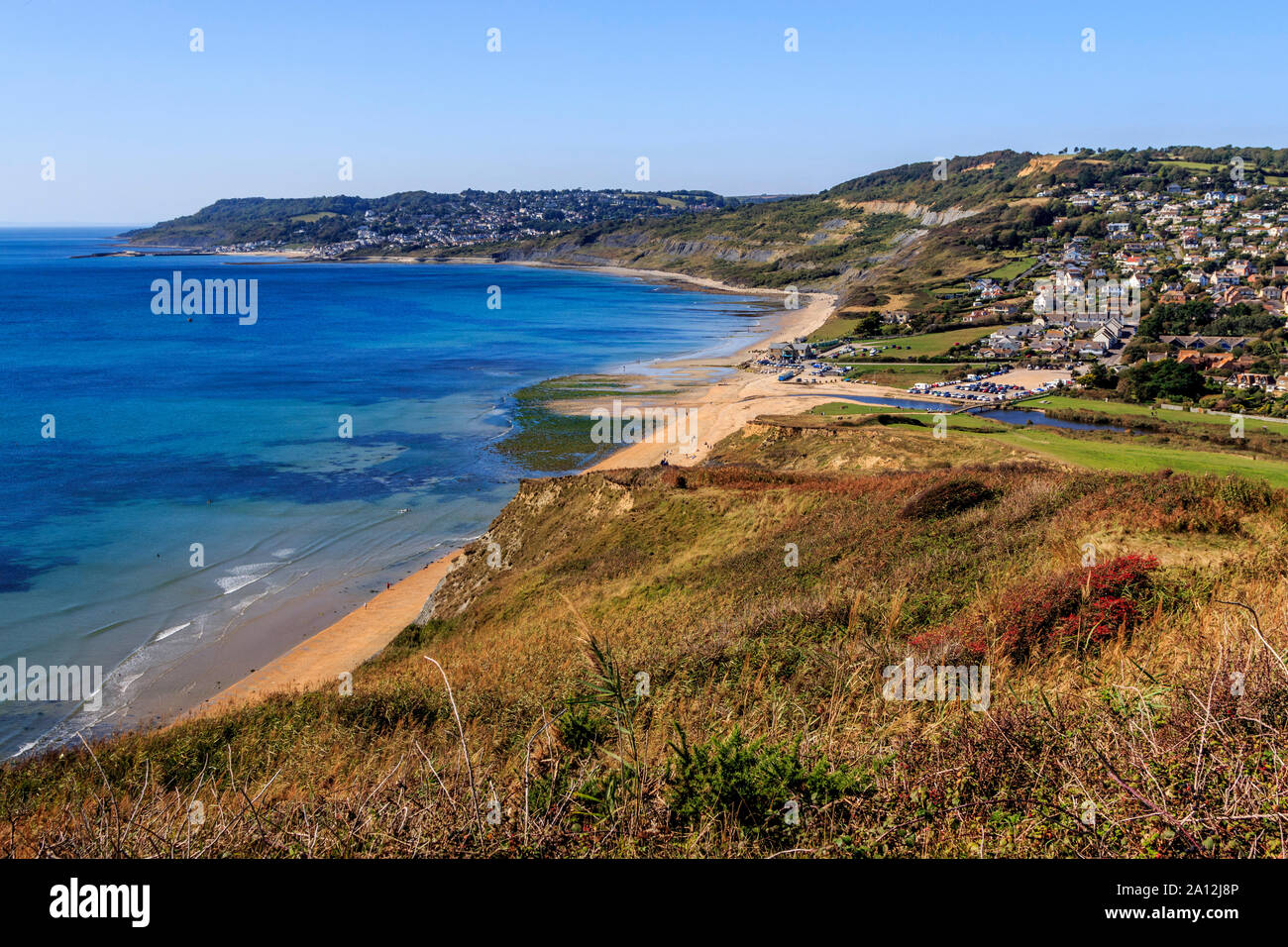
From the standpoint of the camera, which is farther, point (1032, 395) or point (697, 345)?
point (697, 345)

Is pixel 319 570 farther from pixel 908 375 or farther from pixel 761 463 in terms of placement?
pixel 908 375

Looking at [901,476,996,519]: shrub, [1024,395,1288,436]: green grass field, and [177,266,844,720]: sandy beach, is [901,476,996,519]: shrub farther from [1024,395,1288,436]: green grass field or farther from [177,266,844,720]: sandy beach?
[1024,395,1288,436]: green grass field

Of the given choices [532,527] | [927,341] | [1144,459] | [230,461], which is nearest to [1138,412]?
[1144,459]

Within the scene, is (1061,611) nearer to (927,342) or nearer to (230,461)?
(230,461)

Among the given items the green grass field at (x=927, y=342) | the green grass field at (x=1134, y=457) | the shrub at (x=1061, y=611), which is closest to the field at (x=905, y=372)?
the green grass field at (x=927, y=342)

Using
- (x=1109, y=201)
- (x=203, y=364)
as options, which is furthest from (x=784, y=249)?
(x=203, y=364)
